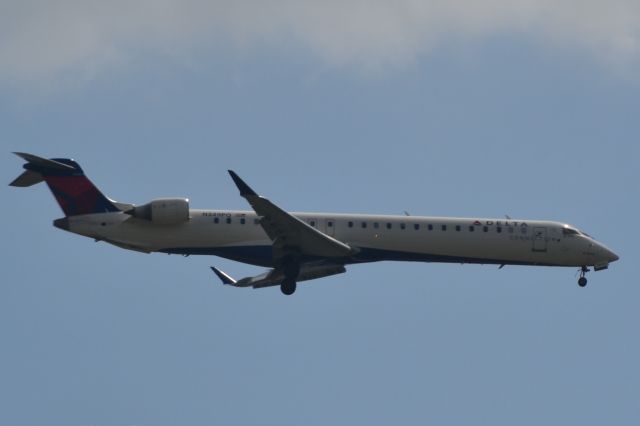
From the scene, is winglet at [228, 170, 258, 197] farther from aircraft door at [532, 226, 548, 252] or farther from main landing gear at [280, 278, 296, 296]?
aircraft door at [532, 226, 548, 252]

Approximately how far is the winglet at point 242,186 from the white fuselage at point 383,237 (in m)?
3.03

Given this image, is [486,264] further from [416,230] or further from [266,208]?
[266,208]

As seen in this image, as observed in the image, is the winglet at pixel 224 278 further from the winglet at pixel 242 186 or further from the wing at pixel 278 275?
the winglet at pixel 242 186

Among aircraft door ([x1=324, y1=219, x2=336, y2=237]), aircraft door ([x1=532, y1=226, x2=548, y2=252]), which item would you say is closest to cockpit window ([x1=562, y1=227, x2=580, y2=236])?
aircraft door ([x1=532, y1=226, x2=548, y2=252])

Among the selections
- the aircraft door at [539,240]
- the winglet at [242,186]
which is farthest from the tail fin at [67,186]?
the aircraft door at [539,240]

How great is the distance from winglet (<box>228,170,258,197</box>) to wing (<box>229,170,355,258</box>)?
0.03m

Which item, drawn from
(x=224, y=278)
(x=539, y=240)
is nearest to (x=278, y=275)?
(x=224, y=278)

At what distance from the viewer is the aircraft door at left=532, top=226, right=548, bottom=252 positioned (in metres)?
56.1

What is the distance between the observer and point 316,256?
178 ft

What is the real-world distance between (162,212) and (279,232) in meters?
4.04

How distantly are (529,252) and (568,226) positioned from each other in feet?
6.42

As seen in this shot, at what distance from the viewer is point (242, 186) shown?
51.0 m

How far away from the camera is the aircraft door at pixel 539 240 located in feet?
184

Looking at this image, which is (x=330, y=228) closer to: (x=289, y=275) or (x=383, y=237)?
(x=383, y=237)
